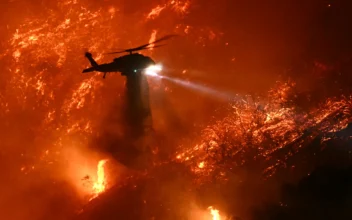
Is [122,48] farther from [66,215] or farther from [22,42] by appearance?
[66,215]

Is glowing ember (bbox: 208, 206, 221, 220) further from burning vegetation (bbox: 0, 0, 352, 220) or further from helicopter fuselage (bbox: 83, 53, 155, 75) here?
helicopter fuselage (bbox: 83, 53, 155, 75)

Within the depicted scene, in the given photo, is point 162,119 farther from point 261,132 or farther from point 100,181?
point 261,132

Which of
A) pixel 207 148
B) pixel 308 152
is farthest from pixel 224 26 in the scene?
pixel 308 152

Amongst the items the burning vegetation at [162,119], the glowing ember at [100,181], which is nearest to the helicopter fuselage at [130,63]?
the burning vegetation at [162,119]

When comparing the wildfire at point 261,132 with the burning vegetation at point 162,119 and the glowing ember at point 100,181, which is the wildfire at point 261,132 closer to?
the burning vegetation at point 162,119

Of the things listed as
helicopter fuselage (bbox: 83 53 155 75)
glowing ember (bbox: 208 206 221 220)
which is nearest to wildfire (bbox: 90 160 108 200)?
helicopter fuselage (bbox: 83 53 155 75)
